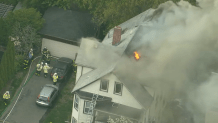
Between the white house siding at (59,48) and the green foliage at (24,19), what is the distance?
196cm

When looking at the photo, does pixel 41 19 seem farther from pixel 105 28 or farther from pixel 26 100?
pixel 26 100

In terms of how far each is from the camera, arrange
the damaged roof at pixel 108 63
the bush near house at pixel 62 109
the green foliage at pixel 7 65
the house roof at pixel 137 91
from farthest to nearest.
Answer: the green foliage at pixel 7 65
the bush near house at pixel 62 109
the damaged roof at pixel 108 63
the house roof at pixel 137 91

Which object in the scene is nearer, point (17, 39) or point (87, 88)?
point (87, 88)

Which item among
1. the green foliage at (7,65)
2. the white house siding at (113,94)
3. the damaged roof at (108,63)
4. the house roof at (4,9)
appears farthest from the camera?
the house roof at (4,9)

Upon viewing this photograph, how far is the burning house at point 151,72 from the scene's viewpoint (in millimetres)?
31547

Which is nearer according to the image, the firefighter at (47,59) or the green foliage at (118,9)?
the green foliage at (118,9)

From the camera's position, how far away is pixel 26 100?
38438 mm

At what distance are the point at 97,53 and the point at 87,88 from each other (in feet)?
10.2

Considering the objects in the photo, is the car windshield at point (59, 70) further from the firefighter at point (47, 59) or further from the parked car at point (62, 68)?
the firefighter at point (47, 59)

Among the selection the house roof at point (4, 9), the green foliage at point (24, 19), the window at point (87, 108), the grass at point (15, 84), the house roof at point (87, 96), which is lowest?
the window at point (87, 108)

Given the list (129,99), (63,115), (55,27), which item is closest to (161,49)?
(129,99)

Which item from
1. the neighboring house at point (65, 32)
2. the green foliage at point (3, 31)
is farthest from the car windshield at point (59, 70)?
the green foliage at point (3, 31)

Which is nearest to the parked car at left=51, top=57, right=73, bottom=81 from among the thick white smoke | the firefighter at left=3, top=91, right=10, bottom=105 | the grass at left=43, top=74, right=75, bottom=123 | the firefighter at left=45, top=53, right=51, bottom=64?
the grass at left=43, top=74, right=75, bottom=123

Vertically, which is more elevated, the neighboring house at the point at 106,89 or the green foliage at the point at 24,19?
the green foliage at the point at 24,19
